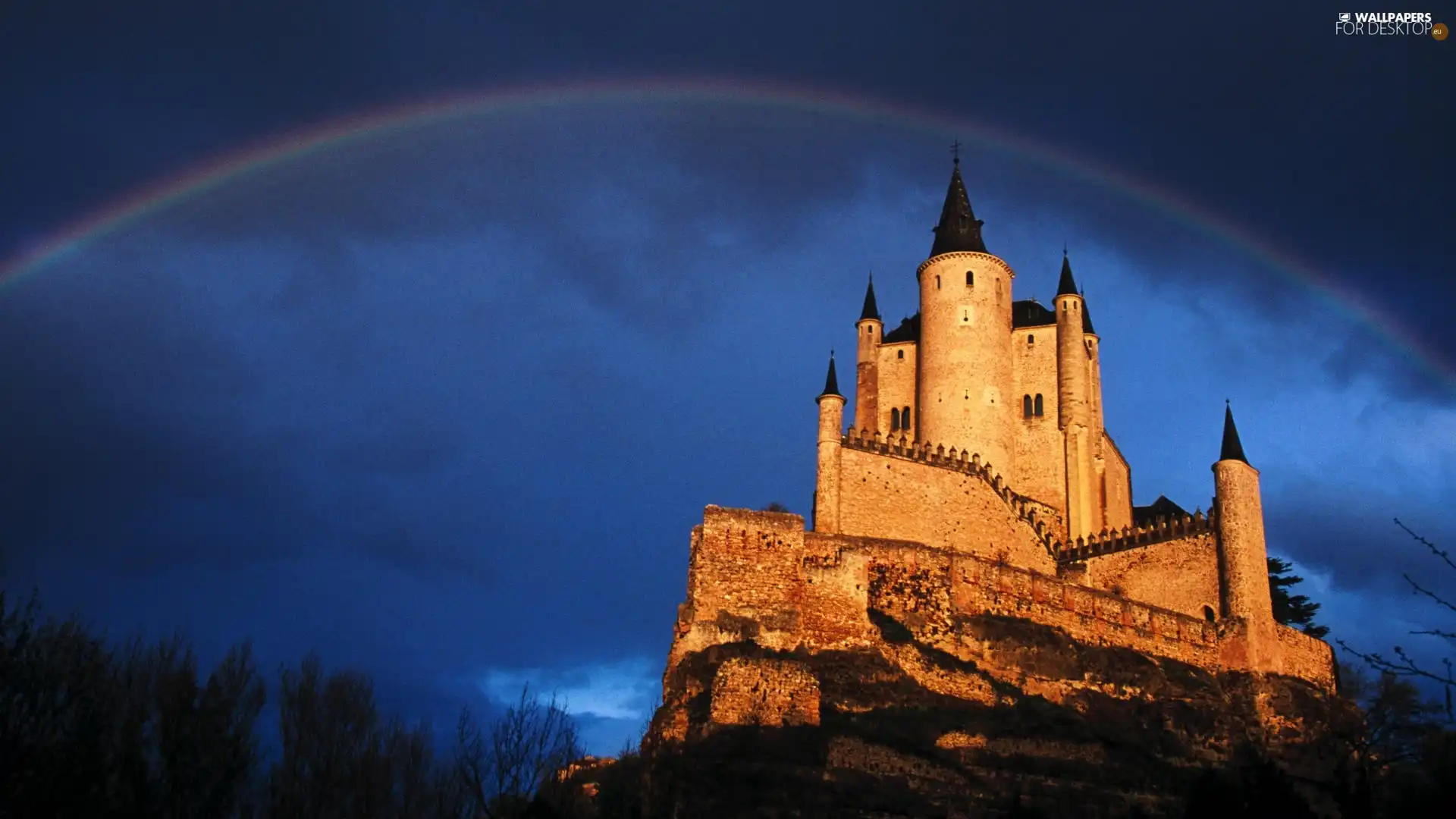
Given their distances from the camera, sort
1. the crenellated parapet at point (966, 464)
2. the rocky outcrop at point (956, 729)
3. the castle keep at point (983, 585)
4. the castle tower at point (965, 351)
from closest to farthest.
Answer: the rocky outcrop at point (956, 729) → the castle keep at point (983, 585) → the crenellated parapet at point (966, 464) → the castle tower at point (965, 351)

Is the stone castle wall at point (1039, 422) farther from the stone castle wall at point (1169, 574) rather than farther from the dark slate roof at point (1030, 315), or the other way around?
the stone castle wall at point (1169, 574)

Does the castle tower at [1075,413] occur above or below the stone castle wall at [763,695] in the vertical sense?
above

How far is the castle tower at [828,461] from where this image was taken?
6562 centimetres

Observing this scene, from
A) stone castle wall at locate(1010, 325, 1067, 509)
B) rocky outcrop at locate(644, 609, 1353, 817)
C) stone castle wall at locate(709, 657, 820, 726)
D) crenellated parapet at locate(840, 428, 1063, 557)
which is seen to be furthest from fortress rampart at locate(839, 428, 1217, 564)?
stone castle wall at locate(709, 657, 820, 726)

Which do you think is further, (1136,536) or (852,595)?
(1136,536)

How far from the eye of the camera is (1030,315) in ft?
274

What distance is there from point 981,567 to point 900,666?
8174mm

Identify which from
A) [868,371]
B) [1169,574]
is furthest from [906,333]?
[1169,574]

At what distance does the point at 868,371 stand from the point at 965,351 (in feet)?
21.6

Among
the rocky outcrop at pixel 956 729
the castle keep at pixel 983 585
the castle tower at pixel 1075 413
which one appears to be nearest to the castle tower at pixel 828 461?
the castle keep at pixel 983 585

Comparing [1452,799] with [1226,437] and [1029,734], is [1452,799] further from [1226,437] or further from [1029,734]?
[1226,437]

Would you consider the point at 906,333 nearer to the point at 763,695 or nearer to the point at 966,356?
the point at 966,356

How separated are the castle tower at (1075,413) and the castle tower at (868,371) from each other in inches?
423

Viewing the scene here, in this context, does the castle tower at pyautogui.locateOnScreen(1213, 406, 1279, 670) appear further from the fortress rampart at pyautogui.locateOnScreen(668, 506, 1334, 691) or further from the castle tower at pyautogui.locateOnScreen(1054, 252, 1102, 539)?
the castle tower at pyautogui.locateOnScreen(1054, 252, 1102, 539)
